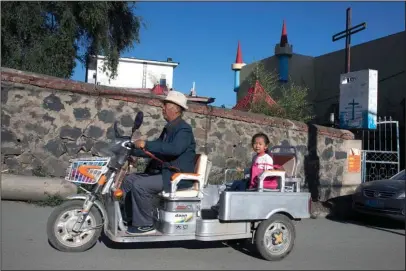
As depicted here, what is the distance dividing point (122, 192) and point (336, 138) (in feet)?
23.0

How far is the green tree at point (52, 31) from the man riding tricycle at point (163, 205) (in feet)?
33.4

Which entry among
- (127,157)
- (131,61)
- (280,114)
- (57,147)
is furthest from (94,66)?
(131,61)

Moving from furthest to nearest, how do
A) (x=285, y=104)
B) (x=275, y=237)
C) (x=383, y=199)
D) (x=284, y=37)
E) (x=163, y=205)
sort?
(x=284, y=37) < (x=285, y=104) < (x=383, y=199) < (x=275, y=237) < (x=163, y=205)

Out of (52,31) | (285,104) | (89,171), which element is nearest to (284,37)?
(285,104)

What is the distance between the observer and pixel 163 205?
17.1 ft

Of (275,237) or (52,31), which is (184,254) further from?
(52,31)

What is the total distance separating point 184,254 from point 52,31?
38.6 feet

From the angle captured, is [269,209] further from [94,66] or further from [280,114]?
[94,66]

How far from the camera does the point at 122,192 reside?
5.16 m

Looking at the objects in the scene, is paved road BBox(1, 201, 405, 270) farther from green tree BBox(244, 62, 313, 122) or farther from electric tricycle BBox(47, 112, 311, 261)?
green tree BBox(244, 62, 313, 122)

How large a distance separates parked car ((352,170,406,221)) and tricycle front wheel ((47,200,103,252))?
568cm

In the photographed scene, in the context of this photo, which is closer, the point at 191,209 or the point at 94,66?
the point at 191,209

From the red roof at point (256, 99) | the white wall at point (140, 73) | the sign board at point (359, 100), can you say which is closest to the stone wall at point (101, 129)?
the sign board at point (359, 100)

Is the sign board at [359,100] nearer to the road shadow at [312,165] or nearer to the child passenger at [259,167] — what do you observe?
the road shadow at [312,165]
